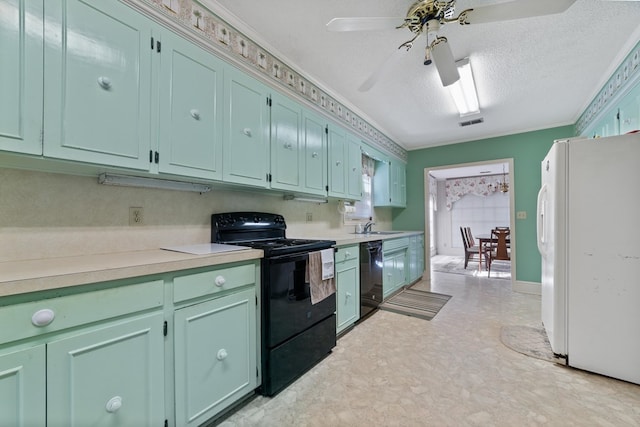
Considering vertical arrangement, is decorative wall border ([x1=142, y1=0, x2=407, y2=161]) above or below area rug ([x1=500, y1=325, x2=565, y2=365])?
above

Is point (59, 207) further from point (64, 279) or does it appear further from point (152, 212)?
point (64, 279)

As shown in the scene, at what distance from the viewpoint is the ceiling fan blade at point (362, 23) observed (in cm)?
148

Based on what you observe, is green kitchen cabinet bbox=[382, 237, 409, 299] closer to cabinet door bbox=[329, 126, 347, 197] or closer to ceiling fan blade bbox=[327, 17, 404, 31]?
cabinet door bbox=[329, 126, 347, 197]

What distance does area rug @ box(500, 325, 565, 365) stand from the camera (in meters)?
2.16

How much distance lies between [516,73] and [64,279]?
360 centimetres

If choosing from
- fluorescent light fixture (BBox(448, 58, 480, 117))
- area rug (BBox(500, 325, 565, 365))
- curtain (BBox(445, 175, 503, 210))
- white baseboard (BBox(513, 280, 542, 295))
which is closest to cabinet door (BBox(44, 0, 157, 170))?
fluorescent light fixture (BBox(448, 58, 480, 117))

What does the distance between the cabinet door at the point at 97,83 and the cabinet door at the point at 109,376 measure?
0.76 meters

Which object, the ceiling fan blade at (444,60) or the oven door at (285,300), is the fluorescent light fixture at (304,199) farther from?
the ceiling fan blade at (444,60)

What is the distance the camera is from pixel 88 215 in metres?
1.42

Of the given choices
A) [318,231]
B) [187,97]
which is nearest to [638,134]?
[318,231]

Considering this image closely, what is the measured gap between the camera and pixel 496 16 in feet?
4.75

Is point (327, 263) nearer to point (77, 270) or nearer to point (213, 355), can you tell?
point (213, 355)

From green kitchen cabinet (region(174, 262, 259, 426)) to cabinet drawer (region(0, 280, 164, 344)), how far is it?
0.45ft

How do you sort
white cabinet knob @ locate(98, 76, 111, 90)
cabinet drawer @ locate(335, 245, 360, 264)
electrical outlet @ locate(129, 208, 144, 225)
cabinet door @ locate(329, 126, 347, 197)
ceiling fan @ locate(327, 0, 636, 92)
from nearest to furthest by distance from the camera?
white cabinet knob @ locate(98, 76, 111, 90), ceiling fan @ locate(327, 0, 636, 92), electrical outlet @ locate(129, 208, 144, 225), cabinet drawer @ locate(335, 245, 360, 264), cabinet door @ locate(329, 126, 347, 197)
